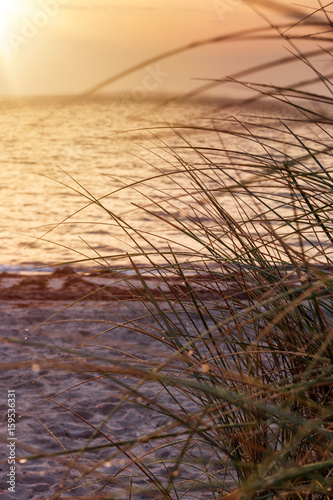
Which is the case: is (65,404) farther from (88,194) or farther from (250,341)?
(88,194)

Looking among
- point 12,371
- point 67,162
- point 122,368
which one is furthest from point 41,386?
point 67,162

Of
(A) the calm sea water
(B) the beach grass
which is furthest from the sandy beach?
(A) the calm sea water

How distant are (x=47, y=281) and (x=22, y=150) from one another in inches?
566

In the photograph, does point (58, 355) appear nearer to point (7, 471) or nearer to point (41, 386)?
point (41, 386)

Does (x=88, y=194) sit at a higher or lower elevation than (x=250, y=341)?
higher

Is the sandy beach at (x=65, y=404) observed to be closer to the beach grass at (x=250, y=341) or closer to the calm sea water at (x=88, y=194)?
the beach grass at (x=250, y=341)

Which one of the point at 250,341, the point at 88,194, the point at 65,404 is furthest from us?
the point at 88,194

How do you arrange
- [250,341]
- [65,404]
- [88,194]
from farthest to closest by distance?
[88,194], [65,404], [250,341]

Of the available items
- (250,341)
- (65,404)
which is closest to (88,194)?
(65,404)

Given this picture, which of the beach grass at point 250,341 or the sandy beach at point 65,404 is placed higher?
the beach grass at point 250,341

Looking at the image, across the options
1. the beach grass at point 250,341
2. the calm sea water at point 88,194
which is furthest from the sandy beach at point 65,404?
the calm sea water at point 88,194

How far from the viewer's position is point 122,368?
2.35ft

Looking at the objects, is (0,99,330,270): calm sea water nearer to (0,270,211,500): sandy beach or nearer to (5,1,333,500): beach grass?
(5,1,333,500): beach grass

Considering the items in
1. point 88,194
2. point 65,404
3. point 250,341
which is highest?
point 88,194
